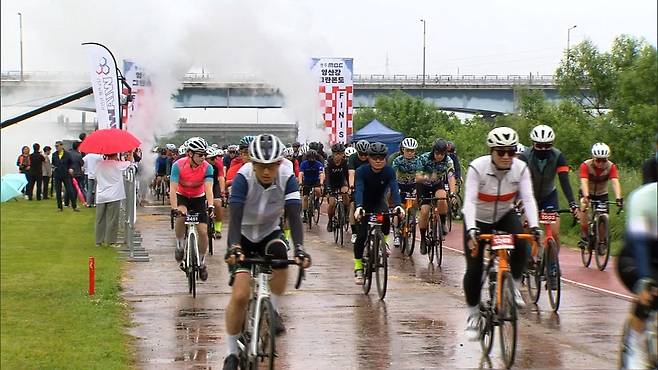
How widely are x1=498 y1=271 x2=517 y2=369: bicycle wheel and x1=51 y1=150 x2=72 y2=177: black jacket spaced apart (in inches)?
912

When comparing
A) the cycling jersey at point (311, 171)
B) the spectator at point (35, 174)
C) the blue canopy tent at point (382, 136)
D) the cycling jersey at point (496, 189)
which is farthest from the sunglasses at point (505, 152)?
the blue canopy tent at point (382, 136)

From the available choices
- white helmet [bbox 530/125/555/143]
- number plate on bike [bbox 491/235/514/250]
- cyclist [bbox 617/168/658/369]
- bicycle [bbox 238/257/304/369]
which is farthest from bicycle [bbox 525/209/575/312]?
cyclist [bbox 617/168/658/369]

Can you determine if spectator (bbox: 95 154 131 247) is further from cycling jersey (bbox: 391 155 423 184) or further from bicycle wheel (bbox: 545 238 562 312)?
bicycle wheel (bbox: 545 238 562 312)

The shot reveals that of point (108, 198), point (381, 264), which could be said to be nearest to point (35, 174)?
point (108, 198)

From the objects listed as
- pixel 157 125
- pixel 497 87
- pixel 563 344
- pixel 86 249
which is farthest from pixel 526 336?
pixel 497 87

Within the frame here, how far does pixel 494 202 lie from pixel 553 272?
10.1ft

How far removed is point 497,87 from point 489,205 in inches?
2618

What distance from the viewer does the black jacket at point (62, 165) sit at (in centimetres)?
3086

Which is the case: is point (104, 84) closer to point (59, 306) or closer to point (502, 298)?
point (59, 306)

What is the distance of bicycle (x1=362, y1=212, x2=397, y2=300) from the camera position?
1364cm

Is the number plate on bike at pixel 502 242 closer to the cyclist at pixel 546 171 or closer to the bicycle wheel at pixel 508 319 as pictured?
the bicycle wheel at pixel 508 319

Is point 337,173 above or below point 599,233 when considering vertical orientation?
above

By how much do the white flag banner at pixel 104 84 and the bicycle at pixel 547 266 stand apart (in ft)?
37.9

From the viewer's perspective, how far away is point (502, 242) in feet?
30.0
